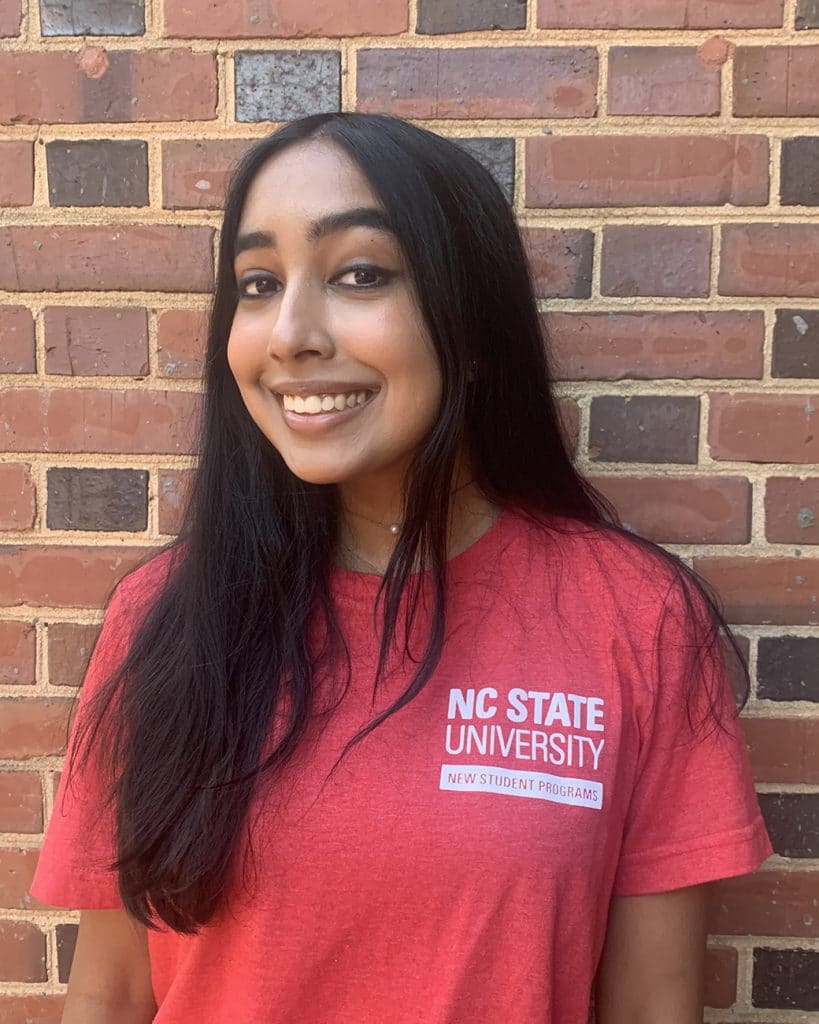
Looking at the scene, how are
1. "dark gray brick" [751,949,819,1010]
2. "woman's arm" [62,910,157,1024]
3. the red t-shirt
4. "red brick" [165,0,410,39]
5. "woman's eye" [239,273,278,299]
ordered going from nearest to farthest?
the red t-shirt
"woman's eye" [239,273,278,299]
"woman's arm" [62,910,157,1024]
"red brick" [165,0,410,39]
"dark gray brick" [751,949,819,1010]

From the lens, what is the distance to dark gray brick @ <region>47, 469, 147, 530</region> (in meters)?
1.55

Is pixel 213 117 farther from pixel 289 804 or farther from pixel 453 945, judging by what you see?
pixel 453 945

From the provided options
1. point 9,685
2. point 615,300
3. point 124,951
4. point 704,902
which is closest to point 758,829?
point 704,902

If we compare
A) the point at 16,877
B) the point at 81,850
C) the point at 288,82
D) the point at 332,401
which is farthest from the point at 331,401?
the point at 16,877

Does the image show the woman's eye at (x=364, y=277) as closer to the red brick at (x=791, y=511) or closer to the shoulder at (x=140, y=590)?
the shoulder at (x=140, y=590)

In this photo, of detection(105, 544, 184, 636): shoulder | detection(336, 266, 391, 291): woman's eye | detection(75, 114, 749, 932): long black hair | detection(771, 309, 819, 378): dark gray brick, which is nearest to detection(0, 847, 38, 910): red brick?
detection(75, 114, 749, 932): long black hair

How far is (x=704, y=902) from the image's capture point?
127 cm

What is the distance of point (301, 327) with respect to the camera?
1.15 m

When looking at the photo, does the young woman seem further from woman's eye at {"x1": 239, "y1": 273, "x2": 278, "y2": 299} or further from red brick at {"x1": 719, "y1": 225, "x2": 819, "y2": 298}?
red brick at {"x1": 719, "y1": 225, "x2": 819, "y2": 298}

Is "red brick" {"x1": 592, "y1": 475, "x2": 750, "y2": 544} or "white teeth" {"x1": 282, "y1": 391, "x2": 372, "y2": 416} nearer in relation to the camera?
"white teeth" {"x1": 282, "y1": 391, "x2": 372, "y2": 416}

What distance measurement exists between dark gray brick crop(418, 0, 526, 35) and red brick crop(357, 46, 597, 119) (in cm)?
4

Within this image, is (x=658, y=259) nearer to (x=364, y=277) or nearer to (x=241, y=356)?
(x=364, y=277)

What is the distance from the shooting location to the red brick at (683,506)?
1.49 metres

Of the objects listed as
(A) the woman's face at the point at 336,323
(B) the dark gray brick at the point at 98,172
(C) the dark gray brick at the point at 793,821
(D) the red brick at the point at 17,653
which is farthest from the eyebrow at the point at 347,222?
(C) the dark gray brick at the point at 793,821
